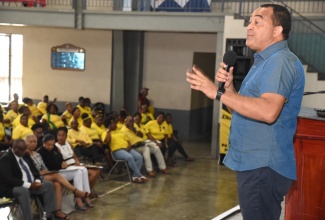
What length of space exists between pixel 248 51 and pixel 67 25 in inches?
169

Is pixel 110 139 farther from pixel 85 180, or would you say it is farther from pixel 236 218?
pixel 236 218

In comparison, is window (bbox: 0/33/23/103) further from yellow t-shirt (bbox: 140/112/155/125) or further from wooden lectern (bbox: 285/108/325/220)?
wooden lectern (bbox: 285/108/325/220)

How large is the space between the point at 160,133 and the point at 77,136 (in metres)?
2.08

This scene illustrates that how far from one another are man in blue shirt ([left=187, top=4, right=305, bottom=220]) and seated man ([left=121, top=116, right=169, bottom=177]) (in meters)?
7.55

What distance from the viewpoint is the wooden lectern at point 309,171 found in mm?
2936

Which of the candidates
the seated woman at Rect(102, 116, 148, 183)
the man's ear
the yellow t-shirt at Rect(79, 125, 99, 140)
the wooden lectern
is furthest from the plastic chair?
the man's ear

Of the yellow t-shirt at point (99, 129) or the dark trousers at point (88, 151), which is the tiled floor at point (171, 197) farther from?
the yellow t-shirt at point (99, 129)

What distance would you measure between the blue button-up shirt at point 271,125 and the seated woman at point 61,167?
5.27 m

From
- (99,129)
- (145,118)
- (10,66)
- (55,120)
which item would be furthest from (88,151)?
(10,66)

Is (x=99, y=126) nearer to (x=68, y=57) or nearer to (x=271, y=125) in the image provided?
(x=68, y=57)

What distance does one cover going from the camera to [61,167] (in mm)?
7273

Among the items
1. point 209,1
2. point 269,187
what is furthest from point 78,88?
point 269,187

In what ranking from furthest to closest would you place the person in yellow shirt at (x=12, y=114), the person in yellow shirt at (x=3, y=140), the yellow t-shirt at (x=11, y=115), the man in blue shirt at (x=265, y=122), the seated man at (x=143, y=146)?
the yellow t-shirt at (x=11, y=115)
the person in yellow shirt at (x=12, y=114)
the seated man at (x=143, y=146)
the person in yellow shirt at (x=3, y=140)
the man in blue shirt at (x=265, y=122)

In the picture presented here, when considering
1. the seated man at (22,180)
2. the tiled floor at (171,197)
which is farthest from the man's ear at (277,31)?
the tiled floor at (171,197)
